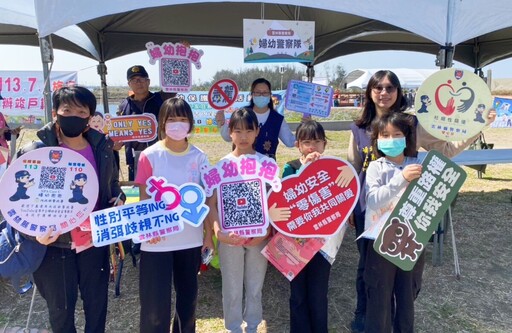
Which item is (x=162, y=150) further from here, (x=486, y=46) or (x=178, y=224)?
(x=486, y=46)

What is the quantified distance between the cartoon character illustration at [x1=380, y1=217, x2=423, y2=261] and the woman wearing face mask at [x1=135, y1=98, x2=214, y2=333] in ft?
3.10

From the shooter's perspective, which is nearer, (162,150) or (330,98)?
(162,150)

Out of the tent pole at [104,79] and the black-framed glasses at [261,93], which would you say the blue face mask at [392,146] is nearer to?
the black-framed glasses at [261,93]

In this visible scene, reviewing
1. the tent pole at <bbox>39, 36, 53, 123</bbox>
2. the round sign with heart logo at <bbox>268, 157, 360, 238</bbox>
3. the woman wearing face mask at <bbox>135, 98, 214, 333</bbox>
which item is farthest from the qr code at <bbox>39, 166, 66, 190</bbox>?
the round sign with heart logo at <bbox>268, 157, 360, 238</bbox>

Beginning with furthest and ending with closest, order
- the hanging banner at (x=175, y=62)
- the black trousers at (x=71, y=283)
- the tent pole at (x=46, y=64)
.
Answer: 1. the hanging banner at (x=175, y=62)
2. the tent pole at (x=46, y=64)
3. the black trousers at (x=71, y=283)

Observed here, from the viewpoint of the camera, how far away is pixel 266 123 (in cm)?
309

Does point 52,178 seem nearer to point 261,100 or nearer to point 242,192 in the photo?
point 242,192

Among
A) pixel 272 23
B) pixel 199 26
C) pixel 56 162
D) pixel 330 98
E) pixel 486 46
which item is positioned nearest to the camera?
pixel 56 162

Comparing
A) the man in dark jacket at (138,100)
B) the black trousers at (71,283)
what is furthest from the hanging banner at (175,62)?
the black trousers at (71,283)

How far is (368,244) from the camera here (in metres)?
2.12

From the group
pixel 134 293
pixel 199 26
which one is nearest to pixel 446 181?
pixel 134 293

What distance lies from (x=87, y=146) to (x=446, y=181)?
1.92m

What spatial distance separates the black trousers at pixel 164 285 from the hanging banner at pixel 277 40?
225 cm

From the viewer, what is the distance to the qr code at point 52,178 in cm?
185
